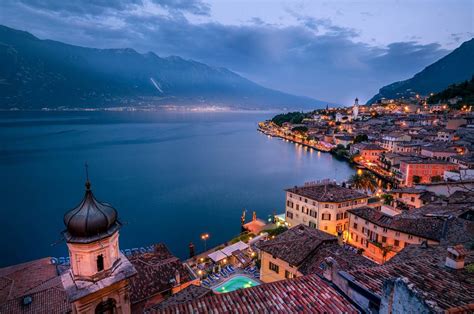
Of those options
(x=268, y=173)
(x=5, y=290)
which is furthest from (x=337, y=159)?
(x=5, y=290)

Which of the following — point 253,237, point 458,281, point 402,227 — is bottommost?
point 253,237

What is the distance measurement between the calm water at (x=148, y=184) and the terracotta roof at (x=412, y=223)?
19605mm

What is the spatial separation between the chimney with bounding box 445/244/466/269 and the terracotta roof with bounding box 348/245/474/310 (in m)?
0.13

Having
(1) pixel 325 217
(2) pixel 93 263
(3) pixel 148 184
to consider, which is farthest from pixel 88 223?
(3) pixel 148 184

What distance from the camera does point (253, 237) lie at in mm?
33188

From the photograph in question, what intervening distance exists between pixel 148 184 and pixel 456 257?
2368 inches

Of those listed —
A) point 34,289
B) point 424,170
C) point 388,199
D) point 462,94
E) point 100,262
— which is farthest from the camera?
point 462,94

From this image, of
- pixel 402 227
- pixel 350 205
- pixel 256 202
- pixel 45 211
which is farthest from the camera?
pixel 256 202

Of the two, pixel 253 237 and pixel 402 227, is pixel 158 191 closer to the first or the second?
pixel 253 237

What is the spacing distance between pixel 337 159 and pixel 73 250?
89063mm

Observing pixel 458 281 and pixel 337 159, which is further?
pixel 337 159

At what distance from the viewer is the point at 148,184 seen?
61.6 m

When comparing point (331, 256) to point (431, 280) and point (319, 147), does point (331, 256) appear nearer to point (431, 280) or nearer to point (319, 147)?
point (431, 280)

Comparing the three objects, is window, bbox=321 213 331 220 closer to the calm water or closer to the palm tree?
the calm water
